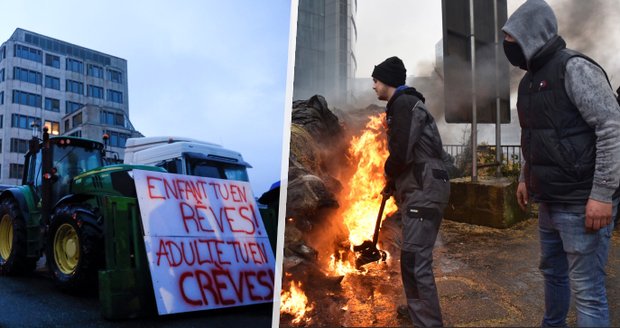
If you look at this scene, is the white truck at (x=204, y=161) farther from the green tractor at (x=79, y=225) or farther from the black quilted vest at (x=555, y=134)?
the black quilted vest at (x=555, y=134)

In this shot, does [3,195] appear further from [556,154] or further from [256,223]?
[556,154]

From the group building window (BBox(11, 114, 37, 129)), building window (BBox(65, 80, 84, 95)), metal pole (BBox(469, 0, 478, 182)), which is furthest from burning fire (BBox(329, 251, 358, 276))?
building window (BBox(65, 80, 84, 95))

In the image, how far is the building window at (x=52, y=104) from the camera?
18.8ft

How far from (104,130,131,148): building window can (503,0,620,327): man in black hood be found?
5283mm

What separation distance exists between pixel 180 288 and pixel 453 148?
2258 millimetres

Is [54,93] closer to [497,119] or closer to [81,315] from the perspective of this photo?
[81,315]

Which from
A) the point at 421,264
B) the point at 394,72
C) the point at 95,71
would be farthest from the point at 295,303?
the point at 95,71

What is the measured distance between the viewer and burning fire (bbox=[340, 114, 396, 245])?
208 cm

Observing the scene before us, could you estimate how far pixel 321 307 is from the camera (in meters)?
2.03

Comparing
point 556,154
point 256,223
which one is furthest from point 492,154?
point 256,223

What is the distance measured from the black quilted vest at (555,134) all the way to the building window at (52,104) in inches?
227

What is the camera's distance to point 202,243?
3.43m

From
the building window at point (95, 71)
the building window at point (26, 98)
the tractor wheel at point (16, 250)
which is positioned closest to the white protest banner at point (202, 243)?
the tractor wheel at point (16, 250)

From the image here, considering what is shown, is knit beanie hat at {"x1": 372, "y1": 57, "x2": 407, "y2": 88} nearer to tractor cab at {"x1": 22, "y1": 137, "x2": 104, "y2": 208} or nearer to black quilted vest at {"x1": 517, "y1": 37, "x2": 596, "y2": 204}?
black quilted vest at {"x1": 517, "y1": 37, "x2": 596, "y2": 204}
